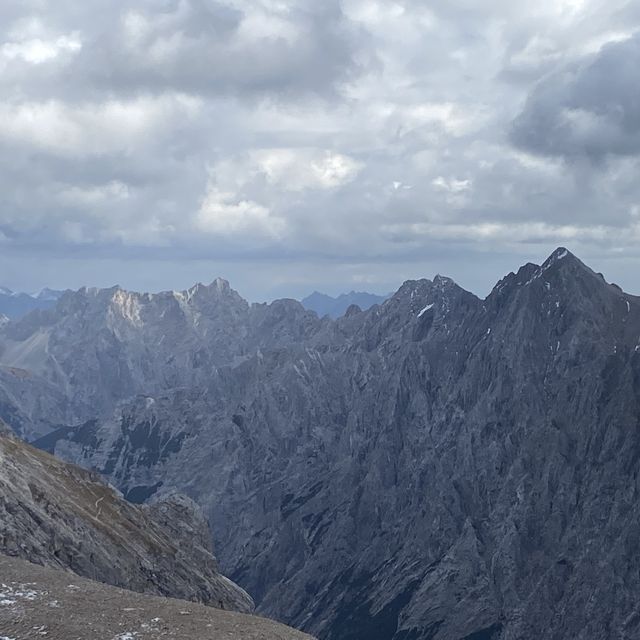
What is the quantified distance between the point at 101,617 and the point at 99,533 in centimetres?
7303

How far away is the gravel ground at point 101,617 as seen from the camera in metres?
65.6

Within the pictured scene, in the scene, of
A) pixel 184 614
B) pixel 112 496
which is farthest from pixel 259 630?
pixel 112 496

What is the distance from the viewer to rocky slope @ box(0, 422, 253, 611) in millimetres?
122438

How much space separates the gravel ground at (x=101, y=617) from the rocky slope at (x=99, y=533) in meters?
37.0

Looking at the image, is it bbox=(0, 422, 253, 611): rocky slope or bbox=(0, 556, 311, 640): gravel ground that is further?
bbox=(0, 422, 253, 611): rocky slope

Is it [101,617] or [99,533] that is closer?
[101,617]

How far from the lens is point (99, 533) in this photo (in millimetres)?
139500

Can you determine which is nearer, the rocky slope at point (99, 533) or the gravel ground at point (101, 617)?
the gravel ground at point (101, 617)

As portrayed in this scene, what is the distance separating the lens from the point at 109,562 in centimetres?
13175

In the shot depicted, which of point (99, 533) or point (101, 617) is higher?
point (101, 617)

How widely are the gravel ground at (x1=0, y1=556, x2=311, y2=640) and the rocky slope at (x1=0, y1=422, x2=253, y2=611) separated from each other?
3697 centimetres

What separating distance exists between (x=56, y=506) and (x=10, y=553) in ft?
75.8

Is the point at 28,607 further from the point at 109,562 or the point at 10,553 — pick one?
the point at 109,562

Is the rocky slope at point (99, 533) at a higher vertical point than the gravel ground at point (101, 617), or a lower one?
lower
